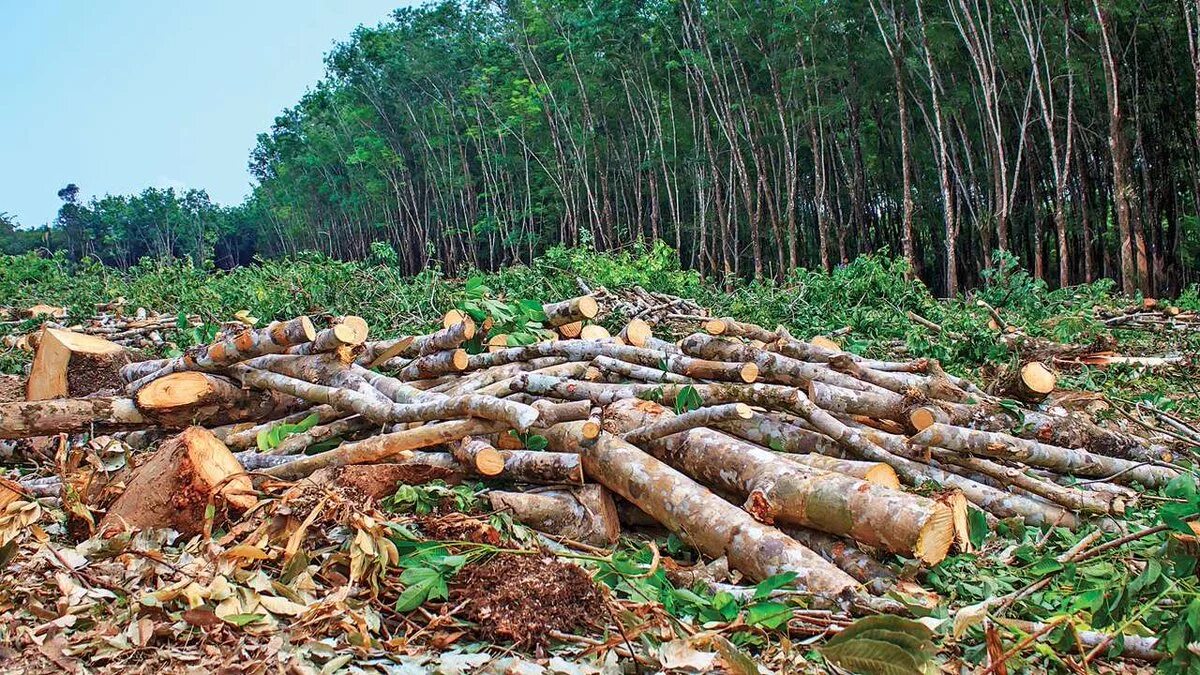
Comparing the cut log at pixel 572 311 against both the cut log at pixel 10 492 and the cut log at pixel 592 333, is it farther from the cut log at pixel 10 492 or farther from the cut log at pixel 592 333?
the cut log at pixel 10 492

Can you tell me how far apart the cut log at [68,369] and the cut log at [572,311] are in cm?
285

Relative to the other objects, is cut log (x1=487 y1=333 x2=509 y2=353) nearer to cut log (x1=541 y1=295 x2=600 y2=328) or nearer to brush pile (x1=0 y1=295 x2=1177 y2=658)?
brush pile (x1=0 y1=295 x2=1177 y2=658)

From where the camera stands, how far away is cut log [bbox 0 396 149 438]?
157 inches

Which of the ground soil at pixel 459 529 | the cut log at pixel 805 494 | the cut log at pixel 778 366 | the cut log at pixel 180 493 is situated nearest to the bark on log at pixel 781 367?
the cut log at pixel 778 366

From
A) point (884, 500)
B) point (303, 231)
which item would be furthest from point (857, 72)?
point (303, 231)

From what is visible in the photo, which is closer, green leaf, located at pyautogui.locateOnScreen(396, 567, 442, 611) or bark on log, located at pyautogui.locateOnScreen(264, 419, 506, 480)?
green leaf, located at pyautogui.locateOnScreen(396, 567, 442, 611)

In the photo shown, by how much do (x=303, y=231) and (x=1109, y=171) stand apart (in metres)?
47.1

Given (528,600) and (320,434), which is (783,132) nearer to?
(320,434)

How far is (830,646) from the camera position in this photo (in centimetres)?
206

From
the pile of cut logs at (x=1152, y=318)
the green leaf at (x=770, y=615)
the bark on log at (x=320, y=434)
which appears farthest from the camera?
the pile of cut logs at (x=1152, y=318)

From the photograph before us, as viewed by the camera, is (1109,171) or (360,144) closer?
(1109,171)

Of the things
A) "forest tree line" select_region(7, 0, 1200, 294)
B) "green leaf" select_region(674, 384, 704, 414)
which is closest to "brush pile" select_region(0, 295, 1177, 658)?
"green leaf" select_region(674, 384, 704, 414)

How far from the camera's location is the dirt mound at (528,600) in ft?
7.94

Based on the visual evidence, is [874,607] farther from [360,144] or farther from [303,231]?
[303,231]
